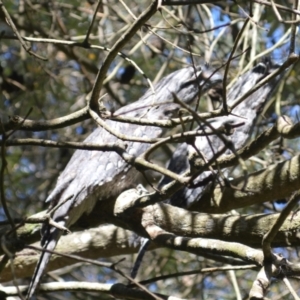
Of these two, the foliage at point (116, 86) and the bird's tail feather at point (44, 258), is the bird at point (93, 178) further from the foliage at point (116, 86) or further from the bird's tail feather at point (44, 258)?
the foliage at point (116, 86)

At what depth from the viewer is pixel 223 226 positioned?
3.01m

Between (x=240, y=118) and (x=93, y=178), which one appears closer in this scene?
(x=93, y=178)

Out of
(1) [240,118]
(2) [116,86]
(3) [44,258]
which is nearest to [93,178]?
(3) [44,258]

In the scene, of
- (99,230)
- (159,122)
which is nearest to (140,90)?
(99,230)

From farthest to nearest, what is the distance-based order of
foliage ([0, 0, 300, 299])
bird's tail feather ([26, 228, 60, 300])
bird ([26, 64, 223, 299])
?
1. foliage ([0, 0, 300, 299])
2. bird ([26, 64, 223, 299])
3. bird's tail feather ([26, 228, 60, 300])

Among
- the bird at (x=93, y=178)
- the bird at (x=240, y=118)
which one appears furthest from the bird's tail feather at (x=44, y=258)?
the bird at (x=240, y=118)

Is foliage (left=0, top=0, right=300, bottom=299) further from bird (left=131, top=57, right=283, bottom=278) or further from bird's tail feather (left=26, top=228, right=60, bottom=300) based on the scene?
bird's tail feather (left=26, top=228, right=60, bottom=300)

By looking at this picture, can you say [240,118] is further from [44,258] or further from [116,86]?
[44,258]

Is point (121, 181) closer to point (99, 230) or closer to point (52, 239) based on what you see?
Answer: point (99, 230)

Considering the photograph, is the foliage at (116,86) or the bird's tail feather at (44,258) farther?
the foliage at (116,86)

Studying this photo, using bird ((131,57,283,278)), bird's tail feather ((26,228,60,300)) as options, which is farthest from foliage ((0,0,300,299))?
bird's tail feather ((26,228,60,300))

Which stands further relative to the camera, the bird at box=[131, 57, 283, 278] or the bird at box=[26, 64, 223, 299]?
the bird at box=[131, 57, 283, 278]

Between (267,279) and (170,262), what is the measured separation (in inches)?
165

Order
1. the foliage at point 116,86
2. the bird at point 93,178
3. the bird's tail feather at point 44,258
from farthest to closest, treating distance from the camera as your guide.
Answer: the foliage at point 116,86
the bird at point 93,178
the bird's tail feather at point 44,258
